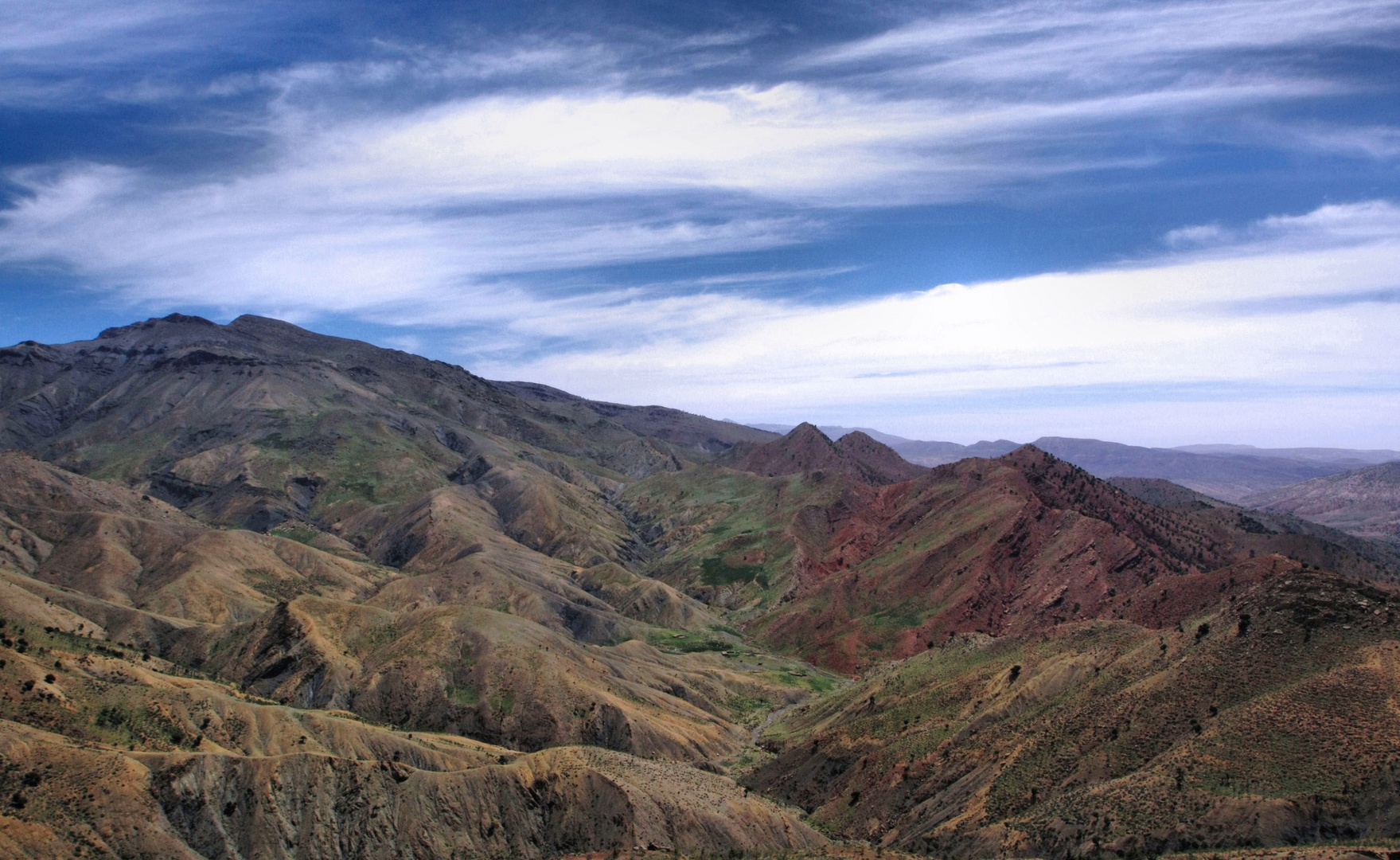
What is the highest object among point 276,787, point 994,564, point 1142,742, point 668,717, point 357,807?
point 994,564

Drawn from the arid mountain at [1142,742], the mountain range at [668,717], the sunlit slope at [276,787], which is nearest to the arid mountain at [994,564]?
the mountain range at [668,717]

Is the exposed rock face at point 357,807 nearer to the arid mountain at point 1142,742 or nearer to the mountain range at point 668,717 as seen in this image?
the mountain range at point 668,717

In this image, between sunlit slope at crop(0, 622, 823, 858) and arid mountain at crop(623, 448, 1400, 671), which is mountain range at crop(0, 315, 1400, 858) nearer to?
sunlit slope at crop(0, 622, 823, 858)

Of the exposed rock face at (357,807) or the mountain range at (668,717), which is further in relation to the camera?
the mountain range at (668,717)

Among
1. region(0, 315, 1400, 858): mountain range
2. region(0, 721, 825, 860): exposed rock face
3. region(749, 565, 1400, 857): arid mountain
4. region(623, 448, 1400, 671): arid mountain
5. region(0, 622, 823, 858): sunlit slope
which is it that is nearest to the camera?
region(749, 565, 1400, 857): arid mountain

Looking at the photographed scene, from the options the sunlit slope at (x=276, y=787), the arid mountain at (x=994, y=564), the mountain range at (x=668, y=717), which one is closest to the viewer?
the sunlit slope at (x=276, y=787)

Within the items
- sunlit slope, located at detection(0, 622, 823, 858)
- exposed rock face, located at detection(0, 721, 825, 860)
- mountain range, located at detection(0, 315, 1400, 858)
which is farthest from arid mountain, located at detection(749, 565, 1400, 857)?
exposed rock face, located at detection(0, 721, 825, 860)

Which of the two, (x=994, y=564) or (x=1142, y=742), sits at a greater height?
(x=994, y=564)

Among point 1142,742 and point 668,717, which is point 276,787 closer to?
point 668,717

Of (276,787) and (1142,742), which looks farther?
(1142,742)

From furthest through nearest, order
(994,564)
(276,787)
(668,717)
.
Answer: (994,564), (668,717), (276,787)

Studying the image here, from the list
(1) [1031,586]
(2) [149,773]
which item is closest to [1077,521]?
(1) [1031,586]

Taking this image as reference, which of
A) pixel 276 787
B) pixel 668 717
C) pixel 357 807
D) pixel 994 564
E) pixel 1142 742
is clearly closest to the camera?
pixel 276 787

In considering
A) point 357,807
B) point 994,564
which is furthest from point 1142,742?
point 994,564
